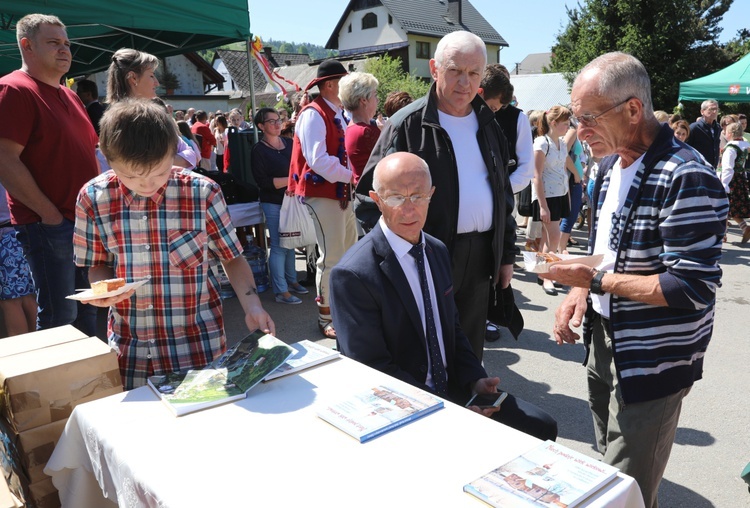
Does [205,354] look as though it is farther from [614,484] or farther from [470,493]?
[614,484]

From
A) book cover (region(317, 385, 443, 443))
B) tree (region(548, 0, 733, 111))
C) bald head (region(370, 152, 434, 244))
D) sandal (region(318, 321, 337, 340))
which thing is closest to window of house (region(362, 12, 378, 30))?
tree (region(548, 0, 733, 111))

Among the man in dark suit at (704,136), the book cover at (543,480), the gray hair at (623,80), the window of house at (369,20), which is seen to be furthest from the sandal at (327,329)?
the window of house at (369,20)

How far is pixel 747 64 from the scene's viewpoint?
12109 mm

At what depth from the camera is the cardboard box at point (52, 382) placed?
6.00ft

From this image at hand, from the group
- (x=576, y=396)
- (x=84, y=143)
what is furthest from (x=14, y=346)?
(x=576, y=396)

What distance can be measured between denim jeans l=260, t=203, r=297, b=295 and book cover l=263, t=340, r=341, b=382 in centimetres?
375

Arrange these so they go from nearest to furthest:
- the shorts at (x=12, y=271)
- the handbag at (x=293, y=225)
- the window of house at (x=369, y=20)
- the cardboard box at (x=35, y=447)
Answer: the cardboard box at (x=35, y=447) → the shorts at (x=12, y=271) → the handbag at (x=293, y=225) → the window of house at (x=369, y=20)

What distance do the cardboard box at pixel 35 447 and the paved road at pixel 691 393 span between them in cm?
255

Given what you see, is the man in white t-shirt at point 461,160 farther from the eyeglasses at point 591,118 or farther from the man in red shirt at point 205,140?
the man in red shirt at point 205,140

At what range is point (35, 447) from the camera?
1884mm

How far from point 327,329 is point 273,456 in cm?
339

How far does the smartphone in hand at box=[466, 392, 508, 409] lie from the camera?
214 centimetres

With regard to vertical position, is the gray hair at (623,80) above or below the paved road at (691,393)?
above

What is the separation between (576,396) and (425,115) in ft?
7.08
